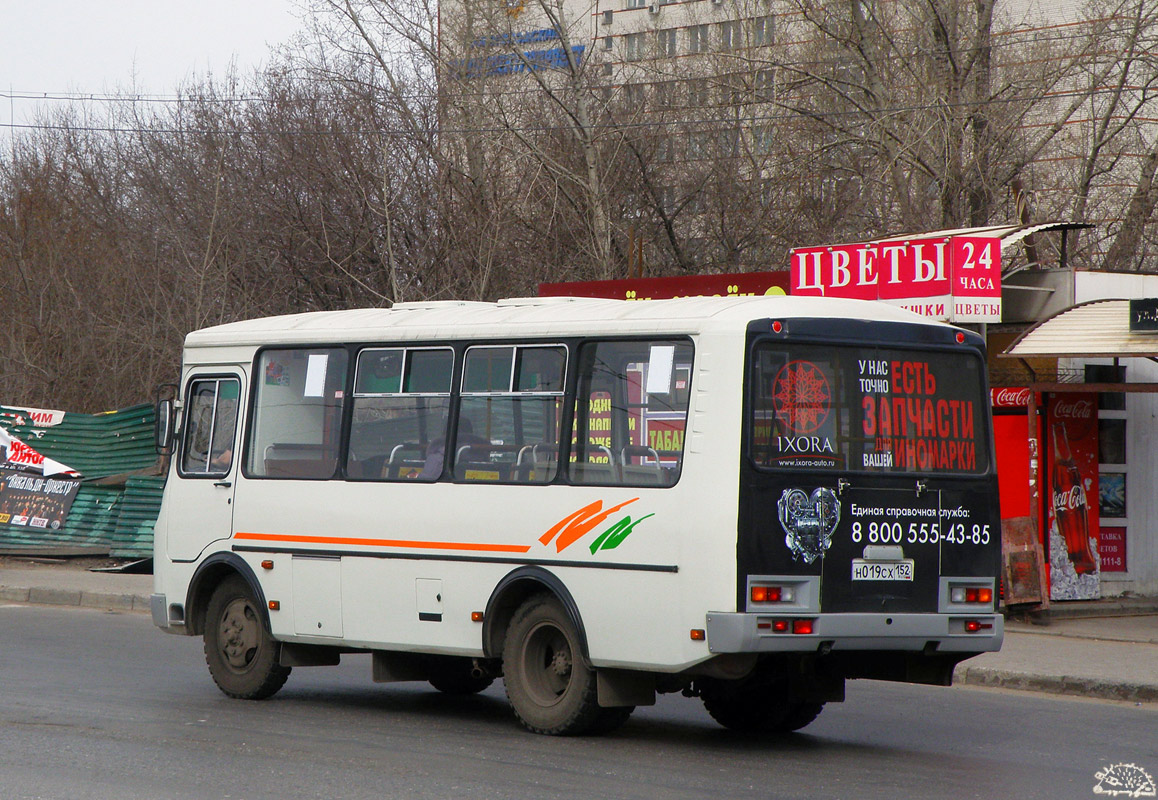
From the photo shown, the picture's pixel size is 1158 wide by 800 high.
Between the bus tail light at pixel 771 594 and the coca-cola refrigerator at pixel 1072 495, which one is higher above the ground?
the coca-cola refrigerator at pixel 1072 495

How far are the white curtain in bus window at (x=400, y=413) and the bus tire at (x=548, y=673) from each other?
1162mm

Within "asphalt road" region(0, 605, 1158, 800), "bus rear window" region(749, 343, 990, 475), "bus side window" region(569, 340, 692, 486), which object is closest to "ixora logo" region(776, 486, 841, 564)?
"bus rear window" region(749, 343, 990, 475)

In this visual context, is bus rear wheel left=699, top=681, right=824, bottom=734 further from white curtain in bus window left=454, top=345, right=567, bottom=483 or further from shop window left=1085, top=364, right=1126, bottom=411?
shop window left=1085, top=364, right=1126, bottom=411

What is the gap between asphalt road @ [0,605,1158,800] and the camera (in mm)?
7348

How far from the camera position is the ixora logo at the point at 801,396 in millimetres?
8383

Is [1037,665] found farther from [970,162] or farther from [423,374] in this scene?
[970,162]

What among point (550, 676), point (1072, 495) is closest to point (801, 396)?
point (550, 676)

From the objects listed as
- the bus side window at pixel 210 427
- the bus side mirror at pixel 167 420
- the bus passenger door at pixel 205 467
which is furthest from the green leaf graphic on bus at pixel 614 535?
the bus side mirror at pixel 167 420

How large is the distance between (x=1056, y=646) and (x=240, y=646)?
698cm

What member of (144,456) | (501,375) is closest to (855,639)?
(501,375)

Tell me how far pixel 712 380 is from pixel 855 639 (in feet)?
5.19

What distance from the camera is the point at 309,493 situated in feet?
33.6

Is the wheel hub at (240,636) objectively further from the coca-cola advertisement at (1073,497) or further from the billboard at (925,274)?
the coca-cola advertisement at (1073,497)

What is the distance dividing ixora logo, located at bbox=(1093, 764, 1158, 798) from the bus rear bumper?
37.7 inches
